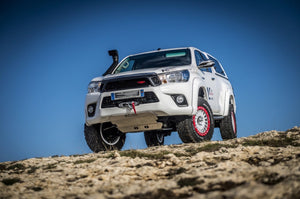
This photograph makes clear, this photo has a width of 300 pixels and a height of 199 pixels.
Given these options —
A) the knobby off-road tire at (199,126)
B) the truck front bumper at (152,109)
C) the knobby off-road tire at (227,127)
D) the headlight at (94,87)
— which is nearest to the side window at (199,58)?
the knobby off-road tire at (199,126)

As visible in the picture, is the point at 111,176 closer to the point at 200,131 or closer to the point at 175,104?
the point at 175,104

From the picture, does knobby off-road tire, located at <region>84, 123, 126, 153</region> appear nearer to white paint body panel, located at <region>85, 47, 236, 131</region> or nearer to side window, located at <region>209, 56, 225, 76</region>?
white paint body panel, located at <region>85, 47, 236, 131</region>

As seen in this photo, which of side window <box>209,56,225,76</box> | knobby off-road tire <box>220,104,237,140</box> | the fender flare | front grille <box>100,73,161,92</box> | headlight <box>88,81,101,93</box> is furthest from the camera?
side window <box>209,56,225,76</box>

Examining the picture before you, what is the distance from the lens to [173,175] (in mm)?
4004

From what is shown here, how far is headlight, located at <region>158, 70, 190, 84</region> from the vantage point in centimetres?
658

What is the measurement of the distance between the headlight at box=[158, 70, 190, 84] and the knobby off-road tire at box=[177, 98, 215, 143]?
603 mm

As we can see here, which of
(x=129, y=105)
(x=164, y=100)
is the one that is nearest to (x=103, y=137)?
(x=129, y=105)

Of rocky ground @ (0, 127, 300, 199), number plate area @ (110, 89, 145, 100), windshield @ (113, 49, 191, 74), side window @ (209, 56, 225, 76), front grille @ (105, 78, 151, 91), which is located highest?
windshield @ (113, 49, 191, 74)

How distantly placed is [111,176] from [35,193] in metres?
0.89

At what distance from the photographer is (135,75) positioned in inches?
261

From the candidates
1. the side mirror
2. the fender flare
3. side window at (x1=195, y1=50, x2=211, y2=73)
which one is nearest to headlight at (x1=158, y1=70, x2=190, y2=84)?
the fender flare

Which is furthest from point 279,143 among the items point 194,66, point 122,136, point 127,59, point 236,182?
point 127,59

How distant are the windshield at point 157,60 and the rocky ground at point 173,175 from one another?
8.14ft

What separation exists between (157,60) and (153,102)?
1.79 metres
